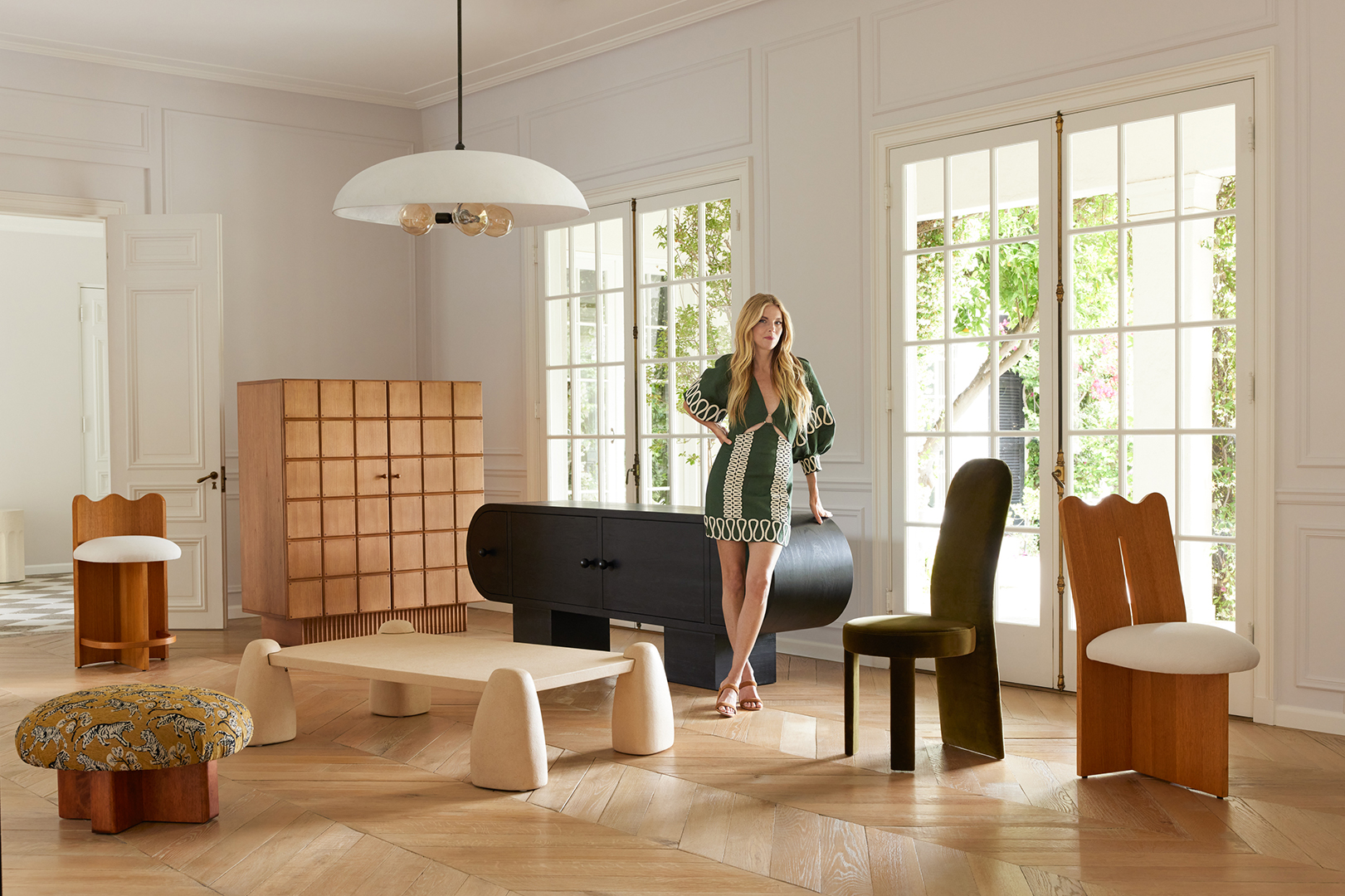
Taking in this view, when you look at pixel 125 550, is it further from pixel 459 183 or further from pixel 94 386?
pixel 94 386

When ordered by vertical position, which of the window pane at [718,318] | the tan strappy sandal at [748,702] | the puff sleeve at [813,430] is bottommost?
the tan strappy sandal at [748,702]

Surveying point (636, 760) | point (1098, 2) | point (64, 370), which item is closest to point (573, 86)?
point (1098, 2)

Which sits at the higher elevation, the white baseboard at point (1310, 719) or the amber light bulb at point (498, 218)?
the amber light bulb at point (498, 218)

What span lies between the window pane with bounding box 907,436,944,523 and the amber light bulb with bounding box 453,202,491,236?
2316 millimetres

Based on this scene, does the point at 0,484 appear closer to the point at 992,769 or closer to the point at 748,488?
the point at 748,488

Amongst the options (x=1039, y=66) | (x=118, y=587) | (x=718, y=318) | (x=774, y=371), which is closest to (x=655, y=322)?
(x=718, y=318)

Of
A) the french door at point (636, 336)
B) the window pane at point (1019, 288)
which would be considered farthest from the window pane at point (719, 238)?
the window pane at point (1019, 288)

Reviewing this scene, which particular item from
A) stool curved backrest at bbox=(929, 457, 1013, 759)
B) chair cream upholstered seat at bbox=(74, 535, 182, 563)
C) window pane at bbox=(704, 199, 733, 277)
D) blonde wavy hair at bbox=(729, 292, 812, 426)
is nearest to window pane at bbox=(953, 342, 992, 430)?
blonde wavy hair at bbox=(729, 292, 812, 426)

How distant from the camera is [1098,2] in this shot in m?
4.68

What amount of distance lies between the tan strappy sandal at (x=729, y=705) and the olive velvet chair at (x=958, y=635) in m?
0.64

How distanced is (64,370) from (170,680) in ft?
18.7

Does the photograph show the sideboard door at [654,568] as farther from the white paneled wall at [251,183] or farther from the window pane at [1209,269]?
the white paneled wall at [251,183]

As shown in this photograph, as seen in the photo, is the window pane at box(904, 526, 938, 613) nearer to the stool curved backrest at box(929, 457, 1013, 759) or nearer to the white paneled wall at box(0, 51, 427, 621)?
the stool curved backrest at box(929, 457, 1013, 759)

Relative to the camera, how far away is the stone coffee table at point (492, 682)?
3418mm
